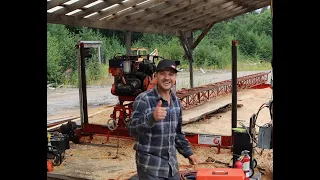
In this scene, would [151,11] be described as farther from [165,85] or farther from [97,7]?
[165,85]

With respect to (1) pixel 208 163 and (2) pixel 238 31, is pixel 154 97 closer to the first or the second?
(1) pixel 208 163

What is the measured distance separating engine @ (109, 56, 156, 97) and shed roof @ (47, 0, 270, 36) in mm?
1061

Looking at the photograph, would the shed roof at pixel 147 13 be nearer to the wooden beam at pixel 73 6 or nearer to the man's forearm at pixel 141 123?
the wooden beam at pixel 73 6

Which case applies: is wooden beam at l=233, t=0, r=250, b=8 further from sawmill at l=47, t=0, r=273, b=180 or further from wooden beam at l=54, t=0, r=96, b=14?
wooden beam at l=54, t=0, r=96, b=14

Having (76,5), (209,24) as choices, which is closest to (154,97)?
(76,5)

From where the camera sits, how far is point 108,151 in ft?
23.0

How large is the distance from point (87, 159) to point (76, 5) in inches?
103

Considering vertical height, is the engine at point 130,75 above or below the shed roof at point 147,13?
below

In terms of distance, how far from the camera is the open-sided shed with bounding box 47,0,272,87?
7.18 m

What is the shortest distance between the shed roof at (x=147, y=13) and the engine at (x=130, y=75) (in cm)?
106

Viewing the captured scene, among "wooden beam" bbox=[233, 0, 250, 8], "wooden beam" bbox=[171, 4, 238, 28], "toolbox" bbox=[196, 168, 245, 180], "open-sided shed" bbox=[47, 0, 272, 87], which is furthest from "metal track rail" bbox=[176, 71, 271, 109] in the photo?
"toolbox" bbox=[196, 168, 245, 180]

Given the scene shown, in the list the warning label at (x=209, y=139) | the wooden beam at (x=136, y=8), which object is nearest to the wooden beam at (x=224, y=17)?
the wooden beam at (x=136, y=8)

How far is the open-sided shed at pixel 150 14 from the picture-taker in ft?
23.5

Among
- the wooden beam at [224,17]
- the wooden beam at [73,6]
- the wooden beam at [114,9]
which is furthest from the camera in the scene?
the wooden beam at [224,17]
